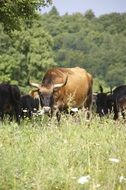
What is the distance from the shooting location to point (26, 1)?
18094 mm

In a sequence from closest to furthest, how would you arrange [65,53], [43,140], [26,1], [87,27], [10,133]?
[43,140], [10,133], [26,1], [65,53], [87,27]

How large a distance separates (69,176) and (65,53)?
160 metres

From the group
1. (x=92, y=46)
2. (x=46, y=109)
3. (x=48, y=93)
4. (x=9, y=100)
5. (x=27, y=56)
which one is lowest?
(x=46, y=109)

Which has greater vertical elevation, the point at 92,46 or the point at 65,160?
the point at 92,46

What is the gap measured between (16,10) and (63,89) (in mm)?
3467

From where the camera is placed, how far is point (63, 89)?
1736 centimetres

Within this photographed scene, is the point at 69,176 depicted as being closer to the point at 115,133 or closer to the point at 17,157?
the point at 17,157

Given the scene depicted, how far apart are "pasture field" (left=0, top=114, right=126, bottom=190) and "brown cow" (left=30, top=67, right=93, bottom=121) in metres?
6.38

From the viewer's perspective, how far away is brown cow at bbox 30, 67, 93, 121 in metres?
16.2

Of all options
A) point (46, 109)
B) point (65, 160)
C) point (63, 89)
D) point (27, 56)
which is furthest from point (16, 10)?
point (27, 56)

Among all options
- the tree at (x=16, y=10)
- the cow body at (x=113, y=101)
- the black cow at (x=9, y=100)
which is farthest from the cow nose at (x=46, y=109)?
the tree at (x=16, y=10)

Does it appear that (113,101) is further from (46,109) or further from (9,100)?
(46,109)

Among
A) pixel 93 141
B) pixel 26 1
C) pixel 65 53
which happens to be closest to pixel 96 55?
pixel 65 53

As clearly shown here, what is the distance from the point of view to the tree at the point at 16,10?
17.6 m
